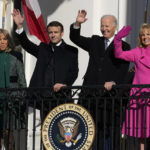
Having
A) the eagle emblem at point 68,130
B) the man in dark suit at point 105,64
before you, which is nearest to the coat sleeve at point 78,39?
the man in dark suit at point 105,64

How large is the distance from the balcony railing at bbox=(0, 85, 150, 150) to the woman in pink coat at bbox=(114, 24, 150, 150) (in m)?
0.01

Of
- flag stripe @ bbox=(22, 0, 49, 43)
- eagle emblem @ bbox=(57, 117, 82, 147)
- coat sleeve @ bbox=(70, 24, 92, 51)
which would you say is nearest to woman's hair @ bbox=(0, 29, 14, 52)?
flag stripe @ bbox=(22, 0, 49, 43)

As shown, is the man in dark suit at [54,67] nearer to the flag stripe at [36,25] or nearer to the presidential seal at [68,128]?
the presidential seal at [68,128]

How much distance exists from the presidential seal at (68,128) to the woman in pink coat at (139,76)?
1.70 feet

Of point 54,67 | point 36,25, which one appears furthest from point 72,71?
Result: point 36,25

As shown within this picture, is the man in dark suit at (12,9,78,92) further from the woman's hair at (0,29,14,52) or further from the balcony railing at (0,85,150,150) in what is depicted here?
the woman's hair at (0,29,14,52)

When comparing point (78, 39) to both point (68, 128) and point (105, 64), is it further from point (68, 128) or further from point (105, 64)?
point (68, 128)

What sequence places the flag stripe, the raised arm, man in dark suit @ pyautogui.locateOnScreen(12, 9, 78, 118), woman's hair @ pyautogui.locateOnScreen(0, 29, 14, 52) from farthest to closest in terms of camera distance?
the flag stripe → woman's hair @ pyautogui.locateOnScreen(0, 29, 14, 52) → man in dark suit @ pyautogui.locateOnScreen(12, 9, 78, 118) → the raised arm

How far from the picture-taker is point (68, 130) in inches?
363

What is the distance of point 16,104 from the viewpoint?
32.6 feet

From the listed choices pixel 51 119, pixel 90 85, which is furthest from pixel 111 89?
pixel 51 119

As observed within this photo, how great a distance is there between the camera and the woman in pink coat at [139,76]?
29.7 feet

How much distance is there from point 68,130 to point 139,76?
1153 millimetres

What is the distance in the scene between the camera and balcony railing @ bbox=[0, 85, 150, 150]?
9000 millimetres
